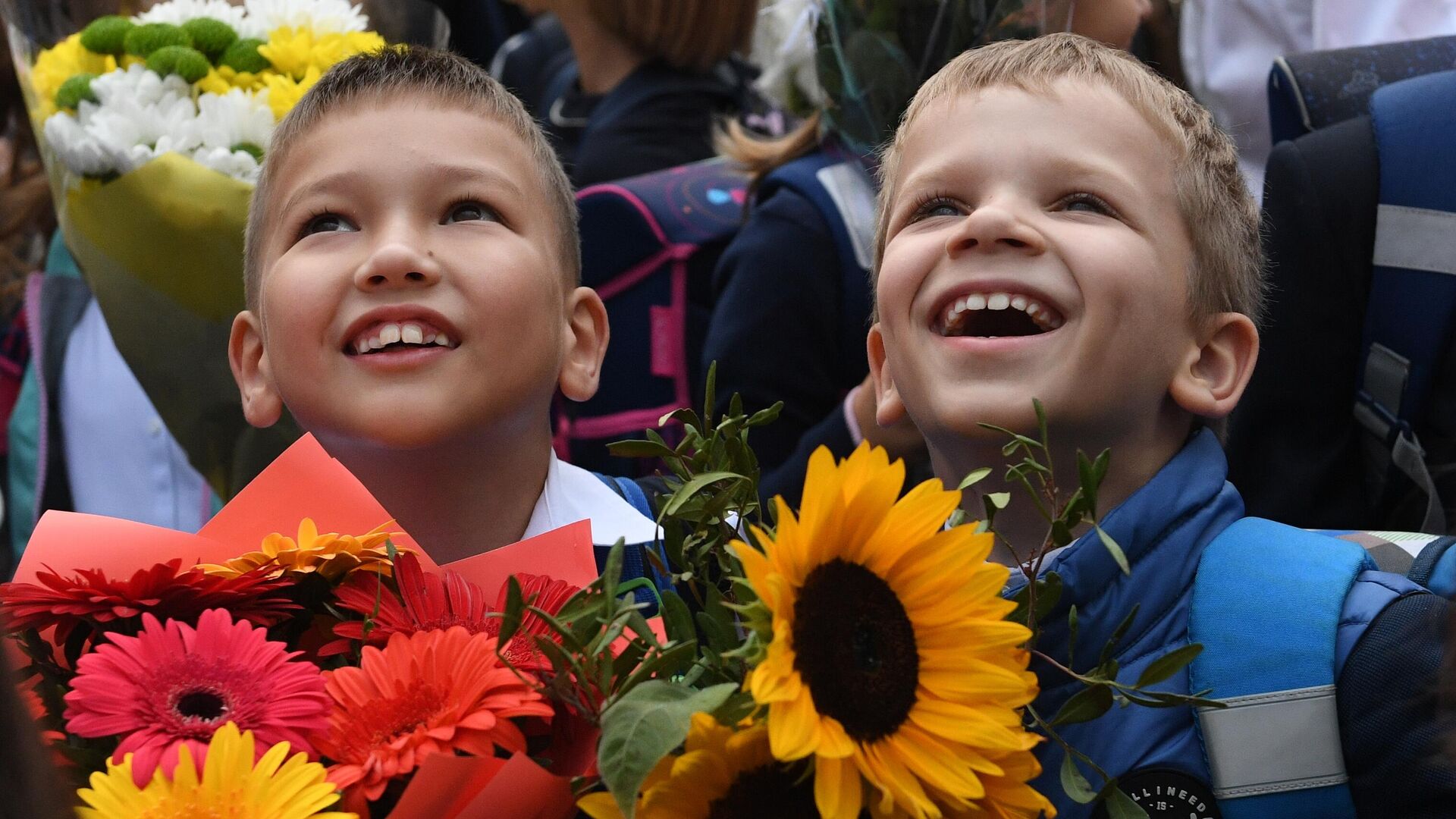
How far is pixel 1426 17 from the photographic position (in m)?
3.18

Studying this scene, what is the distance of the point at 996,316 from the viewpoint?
200 centimetres

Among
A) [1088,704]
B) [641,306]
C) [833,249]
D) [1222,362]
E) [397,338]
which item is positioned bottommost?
[641,306]

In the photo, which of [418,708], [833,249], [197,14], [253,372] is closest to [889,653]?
[418,708]

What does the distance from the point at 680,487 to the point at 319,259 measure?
0.78m

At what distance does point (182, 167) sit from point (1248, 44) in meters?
2.18

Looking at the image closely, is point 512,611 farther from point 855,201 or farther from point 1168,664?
point 855,201

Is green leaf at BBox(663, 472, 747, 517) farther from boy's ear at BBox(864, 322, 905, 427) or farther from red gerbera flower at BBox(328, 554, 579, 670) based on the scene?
boy's ear at BBox(864, 322, 905, 427)

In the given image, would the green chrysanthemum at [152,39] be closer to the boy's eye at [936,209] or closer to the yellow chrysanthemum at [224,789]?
the boy's eye at [936,209]

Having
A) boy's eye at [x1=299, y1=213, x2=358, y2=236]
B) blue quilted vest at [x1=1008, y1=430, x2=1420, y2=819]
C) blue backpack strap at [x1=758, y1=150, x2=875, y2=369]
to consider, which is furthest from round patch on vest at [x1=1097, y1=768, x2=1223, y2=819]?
blue backpack strap at [x1=758, y1=150, x2=875, y2=369]

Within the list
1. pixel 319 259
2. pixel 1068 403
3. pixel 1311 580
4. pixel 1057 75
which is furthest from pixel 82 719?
pixel 1057 75

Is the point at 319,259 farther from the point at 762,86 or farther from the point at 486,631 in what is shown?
the point at 762,86

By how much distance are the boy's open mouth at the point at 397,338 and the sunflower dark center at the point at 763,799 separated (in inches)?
34.1

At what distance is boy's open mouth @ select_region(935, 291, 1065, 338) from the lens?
1.86m

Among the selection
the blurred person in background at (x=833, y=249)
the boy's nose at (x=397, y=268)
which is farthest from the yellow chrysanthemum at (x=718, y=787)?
the blurred person in background at (x=833, y=249)
